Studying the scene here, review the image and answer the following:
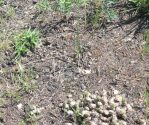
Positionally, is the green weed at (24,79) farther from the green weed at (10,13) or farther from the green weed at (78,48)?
the green weed at (10,13)

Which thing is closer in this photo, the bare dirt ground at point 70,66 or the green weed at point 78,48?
the bare dirt ground at point 70,66

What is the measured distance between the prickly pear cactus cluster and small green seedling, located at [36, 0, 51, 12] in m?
1.15

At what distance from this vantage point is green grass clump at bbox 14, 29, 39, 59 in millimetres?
3846

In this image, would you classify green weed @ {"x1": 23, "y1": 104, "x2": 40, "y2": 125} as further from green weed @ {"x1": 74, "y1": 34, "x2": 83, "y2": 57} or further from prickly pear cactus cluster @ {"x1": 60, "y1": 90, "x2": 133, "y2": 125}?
green weed @ {"x1": 74, "y1": 34, "x2": 83, "y2": 57}

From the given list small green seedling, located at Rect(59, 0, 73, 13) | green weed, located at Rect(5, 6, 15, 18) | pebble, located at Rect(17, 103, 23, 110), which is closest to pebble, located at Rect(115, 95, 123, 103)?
pebble, located at Rect(17, 103, 23, 110)

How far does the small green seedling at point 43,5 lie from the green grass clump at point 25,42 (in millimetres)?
351

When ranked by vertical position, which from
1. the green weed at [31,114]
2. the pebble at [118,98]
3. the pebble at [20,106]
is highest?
the pebble at [118,98]

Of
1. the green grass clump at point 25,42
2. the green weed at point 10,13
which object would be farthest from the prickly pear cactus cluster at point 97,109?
the green weed at point 10,13

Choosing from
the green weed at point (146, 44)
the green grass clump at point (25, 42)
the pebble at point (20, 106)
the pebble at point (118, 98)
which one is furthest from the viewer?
the green grass clump at point (25, 42)

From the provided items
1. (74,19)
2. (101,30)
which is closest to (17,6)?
(74,19)

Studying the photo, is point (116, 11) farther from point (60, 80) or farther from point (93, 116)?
point (93, 116)

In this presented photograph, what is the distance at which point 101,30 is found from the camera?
3941mm

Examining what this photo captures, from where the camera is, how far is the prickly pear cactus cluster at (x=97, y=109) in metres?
3.28

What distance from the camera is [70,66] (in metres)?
3.71
